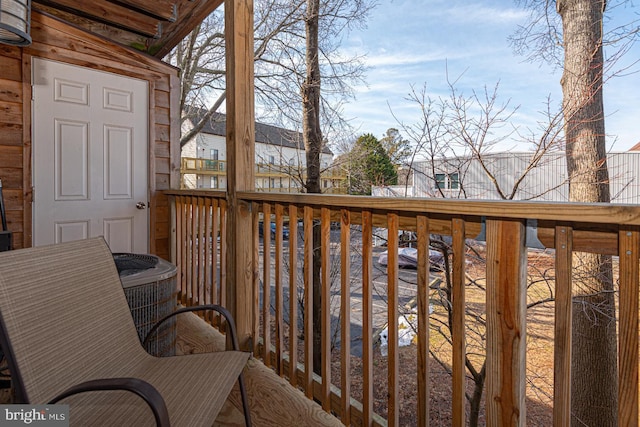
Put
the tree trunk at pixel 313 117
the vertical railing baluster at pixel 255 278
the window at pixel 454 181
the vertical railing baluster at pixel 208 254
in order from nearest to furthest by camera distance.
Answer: the vertical railing baluster at pixel 255 278 → the vertical railing baluster at pixel 208 254 → the window at pixel 454 181 → the tree trunk at pixel 313 117

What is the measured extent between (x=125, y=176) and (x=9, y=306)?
2821mm

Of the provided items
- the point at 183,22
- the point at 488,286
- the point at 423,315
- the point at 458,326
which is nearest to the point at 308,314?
the point at 423,315

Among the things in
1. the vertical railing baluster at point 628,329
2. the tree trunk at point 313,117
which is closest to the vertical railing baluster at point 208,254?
the tree trunk at point 313,117

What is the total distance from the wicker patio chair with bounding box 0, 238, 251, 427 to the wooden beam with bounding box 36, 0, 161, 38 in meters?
2.71

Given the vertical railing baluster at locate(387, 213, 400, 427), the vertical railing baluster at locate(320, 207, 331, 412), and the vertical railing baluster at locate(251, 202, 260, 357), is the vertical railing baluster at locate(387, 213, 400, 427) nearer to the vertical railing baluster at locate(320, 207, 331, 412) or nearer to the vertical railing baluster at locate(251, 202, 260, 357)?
the vertical railing baluster at locate(320, 207, 331, 412)

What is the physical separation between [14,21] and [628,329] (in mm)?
2723

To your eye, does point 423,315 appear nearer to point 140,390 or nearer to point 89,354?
point 140,390

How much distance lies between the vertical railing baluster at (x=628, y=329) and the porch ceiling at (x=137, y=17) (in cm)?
336

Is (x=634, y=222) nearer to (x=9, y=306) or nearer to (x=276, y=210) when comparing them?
(x=276, y=210)

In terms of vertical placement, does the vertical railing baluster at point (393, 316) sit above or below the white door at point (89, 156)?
below

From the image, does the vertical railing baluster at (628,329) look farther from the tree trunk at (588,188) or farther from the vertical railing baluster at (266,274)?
the tree trunk at (588,188)

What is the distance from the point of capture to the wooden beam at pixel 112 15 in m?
3.17

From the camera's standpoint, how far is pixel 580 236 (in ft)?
3.12

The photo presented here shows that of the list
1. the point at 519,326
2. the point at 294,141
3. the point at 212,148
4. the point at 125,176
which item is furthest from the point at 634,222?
the point at 212,148
